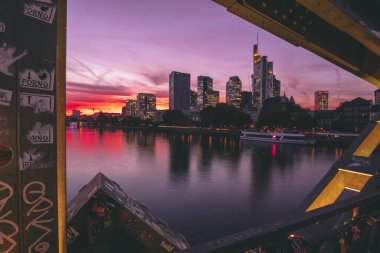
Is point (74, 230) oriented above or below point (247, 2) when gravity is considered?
below

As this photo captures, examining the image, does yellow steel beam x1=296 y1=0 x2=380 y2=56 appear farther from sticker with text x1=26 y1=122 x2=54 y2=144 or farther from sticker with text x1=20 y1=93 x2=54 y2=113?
sticker with text x1=26 y1=122 x2=54 y2=144

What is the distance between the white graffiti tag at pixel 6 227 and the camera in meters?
2.73

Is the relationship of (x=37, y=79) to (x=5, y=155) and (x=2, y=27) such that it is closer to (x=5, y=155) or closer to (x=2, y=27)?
(x=2, y=27)

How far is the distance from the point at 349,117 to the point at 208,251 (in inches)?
5231

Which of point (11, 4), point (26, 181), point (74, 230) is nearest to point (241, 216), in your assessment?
point (74, 230)

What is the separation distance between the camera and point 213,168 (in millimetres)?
30812

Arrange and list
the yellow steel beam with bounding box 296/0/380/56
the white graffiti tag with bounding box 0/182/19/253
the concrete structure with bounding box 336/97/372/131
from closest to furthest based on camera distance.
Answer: the white graffiti tag with bounding box 0/182/19/253 < the yellow steel beam with bounding box 296/0/380/56 < the concrete structure with bounding box 336/97/372/131

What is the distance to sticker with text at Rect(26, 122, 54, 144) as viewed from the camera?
289cm

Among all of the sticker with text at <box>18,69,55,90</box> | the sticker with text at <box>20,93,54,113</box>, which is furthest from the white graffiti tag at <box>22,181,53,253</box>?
the sticker with text at <box>18,69,55,90</box>

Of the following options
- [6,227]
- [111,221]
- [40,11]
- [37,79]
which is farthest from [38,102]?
[111,221]

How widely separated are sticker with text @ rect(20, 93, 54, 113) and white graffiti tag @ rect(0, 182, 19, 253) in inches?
36.7

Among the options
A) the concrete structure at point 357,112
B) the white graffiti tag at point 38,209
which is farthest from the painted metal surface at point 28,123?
the concrete structure at point 357,112

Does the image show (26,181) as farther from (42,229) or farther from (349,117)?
(349,117)

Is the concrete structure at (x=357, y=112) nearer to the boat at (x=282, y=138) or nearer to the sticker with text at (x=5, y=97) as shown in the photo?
the boat at (x=282, y=138)
